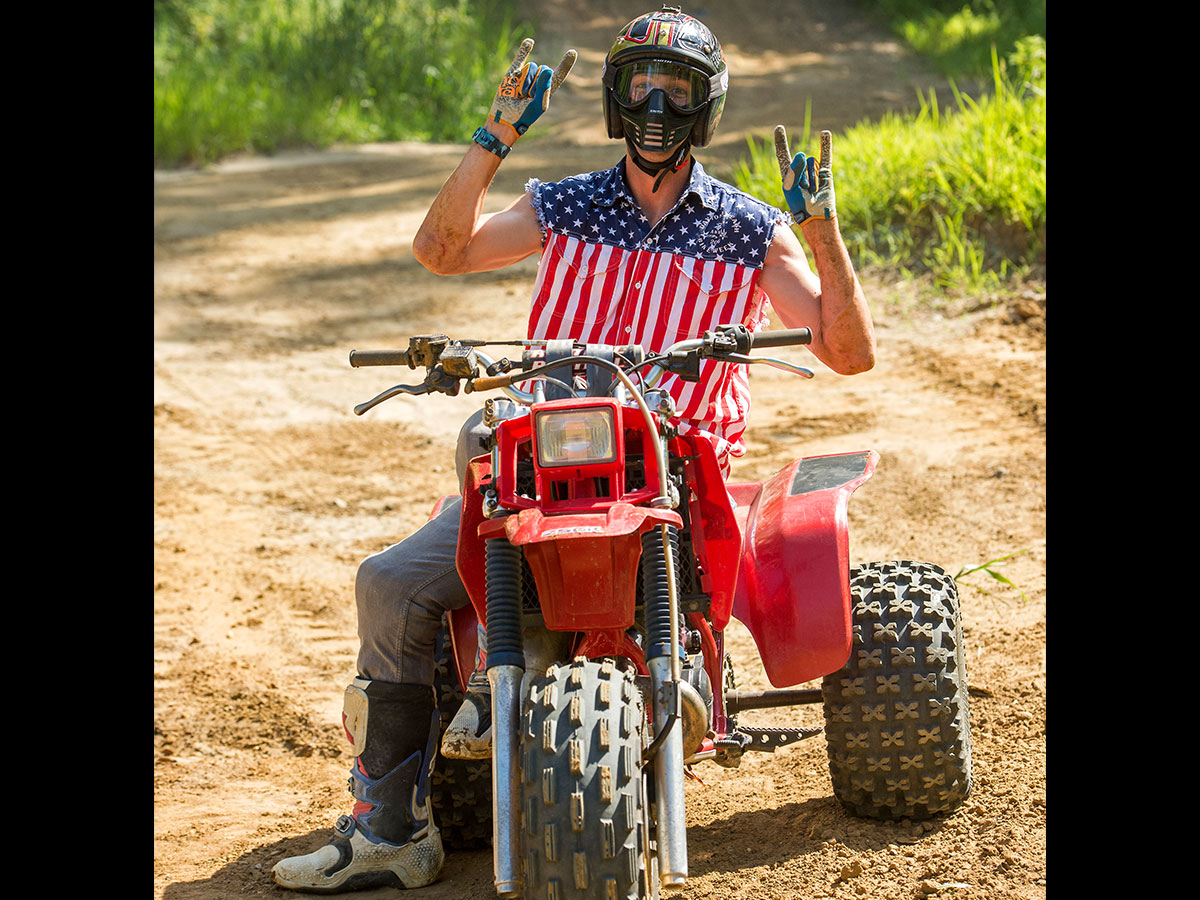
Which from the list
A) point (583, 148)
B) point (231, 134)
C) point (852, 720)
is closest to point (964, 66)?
point (583, 148)

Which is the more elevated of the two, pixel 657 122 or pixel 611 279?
pixel 657 122

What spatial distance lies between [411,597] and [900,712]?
1.27 metres

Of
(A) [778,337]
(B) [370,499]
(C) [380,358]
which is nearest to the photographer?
(A) [778,337]

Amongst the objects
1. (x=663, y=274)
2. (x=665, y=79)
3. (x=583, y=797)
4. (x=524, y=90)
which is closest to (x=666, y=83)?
(x=665, y=79)

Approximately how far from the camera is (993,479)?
255 inches

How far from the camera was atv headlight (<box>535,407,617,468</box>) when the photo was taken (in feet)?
9.13

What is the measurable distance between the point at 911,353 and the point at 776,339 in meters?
5.39

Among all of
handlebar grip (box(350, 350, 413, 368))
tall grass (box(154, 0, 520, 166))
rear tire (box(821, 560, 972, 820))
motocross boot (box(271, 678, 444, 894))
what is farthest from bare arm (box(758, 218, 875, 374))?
tall grass (box(154, 0, 520, 166))

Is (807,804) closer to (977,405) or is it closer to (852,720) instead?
(852,720)

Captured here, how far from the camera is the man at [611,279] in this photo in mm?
3361

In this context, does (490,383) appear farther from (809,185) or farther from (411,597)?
(809,185)

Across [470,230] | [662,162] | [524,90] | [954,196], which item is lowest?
[470,230]

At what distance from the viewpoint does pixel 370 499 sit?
6.88 meters

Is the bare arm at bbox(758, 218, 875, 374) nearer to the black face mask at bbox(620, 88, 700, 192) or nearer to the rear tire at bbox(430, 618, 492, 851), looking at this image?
the black face mask at bbox(620, 88, 700, 192)
